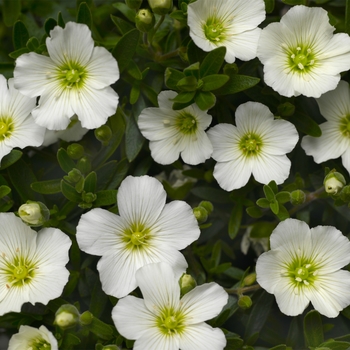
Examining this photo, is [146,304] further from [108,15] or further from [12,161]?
[108,15]

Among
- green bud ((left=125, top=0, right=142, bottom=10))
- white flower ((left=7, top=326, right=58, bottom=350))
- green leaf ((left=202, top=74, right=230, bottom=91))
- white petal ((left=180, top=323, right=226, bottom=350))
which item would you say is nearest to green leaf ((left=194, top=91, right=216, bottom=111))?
green leaf ((left=202, top=74, right=230, bottom=91))

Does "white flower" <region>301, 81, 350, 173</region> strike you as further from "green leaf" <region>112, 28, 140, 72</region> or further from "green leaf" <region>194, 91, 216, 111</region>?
"green leaf" <region>112, 28, 140, 72</region>

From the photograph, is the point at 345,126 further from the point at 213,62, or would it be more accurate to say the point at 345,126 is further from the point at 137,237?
the point at 137,237

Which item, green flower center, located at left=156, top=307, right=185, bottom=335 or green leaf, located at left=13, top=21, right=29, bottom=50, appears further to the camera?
green leaf, located at left=13, top=21, right=29, bottom=50

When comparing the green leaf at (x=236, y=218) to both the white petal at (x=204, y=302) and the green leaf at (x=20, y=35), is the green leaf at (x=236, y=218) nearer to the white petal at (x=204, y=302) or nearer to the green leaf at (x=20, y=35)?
the white petal at (x=204, y=302)

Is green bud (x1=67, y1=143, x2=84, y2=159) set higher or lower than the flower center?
lower

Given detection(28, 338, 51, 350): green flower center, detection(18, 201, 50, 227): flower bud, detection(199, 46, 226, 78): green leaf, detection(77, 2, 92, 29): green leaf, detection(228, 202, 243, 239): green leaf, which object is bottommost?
detection(28, 338, 51, 350): green flower center
